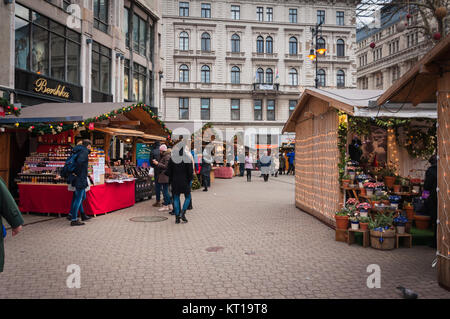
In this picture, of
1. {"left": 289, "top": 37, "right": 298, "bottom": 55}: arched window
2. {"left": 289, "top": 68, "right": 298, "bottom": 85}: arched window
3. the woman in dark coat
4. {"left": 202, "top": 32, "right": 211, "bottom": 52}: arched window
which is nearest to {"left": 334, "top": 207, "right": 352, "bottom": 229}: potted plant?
the woman in dark coat

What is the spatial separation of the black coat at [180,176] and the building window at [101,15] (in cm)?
1486

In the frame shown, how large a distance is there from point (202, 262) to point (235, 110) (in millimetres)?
39634

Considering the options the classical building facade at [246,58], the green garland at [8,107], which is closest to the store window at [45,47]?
the green garland at [8,107]

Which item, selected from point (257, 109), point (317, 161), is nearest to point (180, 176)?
point (317, 161)

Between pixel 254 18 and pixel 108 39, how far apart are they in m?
27.0

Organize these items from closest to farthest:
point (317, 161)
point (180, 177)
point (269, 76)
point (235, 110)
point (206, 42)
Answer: point (180, 177), point (317, 161), point (206, 42), point (235, 110), point (269, 76)

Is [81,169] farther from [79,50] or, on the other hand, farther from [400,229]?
[79,50]

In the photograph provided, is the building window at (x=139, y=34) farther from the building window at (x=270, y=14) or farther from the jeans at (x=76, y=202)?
the building window at (x=270, y=14)

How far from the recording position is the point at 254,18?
146 feet

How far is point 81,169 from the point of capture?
891 cm

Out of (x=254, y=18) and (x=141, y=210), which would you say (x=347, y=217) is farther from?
(x=254, y=18)

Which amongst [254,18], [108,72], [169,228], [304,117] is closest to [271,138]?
[254,18]

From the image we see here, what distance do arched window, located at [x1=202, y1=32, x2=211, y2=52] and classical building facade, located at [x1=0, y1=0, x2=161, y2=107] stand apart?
15.2 metres
